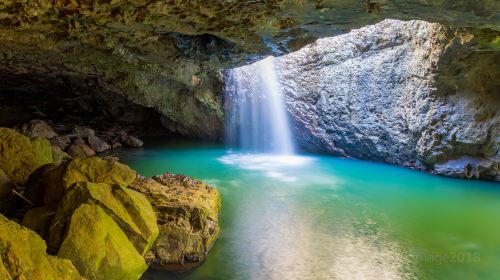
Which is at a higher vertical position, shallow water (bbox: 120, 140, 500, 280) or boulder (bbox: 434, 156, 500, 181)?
boulder (bbox: 434, 156, 500, 181)

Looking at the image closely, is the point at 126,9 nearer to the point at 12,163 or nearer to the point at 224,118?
the point at 12,163

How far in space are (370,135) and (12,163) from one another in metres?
9.65

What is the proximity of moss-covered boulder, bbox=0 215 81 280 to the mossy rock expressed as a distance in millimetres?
1877

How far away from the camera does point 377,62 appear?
12.1m

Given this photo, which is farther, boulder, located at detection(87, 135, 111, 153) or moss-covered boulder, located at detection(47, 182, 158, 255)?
boulder, located at detection(87, 135, 111, 153)

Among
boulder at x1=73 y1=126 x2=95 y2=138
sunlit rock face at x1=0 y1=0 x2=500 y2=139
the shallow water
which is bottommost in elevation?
the shallow water

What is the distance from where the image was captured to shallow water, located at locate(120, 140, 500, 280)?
5387mm

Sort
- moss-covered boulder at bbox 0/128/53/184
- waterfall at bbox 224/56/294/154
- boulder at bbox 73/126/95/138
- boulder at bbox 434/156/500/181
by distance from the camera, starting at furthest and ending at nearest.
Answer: waterfall at bbox 224/56/294/154
boulder at bbox 73/126/95/138
boulder at bbox 434/156/500/181
moss-covered boulder at bbox 0/128/53/184

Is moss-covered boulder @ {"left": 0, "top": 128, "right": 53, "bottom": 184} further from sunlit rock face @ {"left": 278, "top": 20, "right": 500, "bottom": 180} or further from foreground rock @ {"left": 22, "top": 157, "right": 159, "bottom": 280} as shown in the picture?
sunlit rock face @ {"left": 278, "top": 20, "right": 500, "bottom": 180}

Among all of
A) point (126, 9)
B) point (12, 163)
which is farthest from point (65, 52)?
point (126, 9)

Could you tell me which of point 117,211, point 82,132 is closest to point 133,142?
point 82,132

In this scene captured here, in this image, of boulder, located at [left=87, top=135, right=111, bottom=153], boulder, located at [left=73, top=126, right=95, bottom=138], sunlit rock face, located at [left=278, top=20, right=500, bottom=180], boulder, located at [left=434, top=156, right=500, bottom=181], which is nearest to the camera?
sunlit rock face, located at [left=278, top=20, right=500, bottom=180]

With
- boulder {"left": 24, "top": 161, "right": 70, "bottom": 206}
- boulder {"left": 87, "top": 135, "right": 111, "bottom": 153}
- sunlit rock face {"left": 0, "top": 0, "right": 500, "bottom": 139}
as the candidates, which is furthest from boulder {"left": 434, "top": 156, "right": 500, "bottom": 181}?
boulder {"left": 87, "top": 135, "right": 111, "bottom": 153}

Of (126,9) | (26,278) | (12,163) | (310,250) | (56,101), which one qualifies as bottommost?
(310,250)
